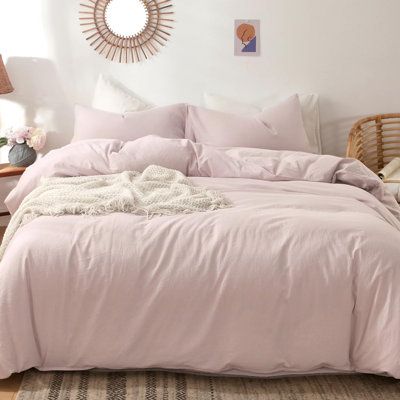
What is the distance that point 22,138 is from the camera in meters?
4.16

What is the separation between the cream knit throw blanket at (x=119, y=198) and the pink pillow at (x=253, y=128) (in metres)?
0.85

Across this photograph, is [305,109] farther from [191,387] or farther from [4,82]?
[191,387]

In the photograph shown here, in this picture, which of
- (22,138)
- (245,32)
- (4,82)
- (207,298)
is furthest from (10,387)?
(245,32)

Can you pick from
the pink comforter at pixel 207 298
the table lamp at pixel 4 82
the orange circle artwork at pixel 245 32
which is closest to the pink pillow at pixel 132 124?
the table lamp at pixel 4 82

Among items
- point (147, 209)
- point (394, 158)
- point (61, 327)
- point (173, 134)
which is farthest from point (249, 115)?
point (61, 327)

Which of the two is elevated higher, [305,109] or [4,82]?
[4,82]

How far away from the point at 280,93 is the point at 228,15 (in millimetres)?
621

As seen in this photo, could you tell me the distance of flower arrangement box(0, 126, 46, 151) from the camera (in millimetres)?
4160

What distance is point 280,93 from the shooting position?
442 cm

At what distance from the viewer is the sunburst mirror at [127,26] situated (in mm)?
4324

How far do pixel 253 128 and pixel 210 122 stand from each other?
0.88 ft

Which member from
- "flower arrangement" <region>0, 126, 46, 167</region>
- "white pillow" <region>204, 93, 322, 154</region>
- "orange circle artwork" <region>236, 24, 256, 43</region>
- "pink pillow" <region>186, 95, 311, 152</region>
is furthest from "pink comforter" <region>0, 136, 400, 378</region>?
"orange circle artwork" <region>236, 24, 256, 43</region>

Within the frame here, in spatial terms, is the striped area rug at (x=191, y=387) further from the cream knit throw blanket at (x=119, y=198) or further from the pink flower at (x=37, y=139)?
the pink flower at (x=37, y=139)

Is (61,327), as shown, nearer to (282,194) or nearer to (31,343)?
(31,343)
